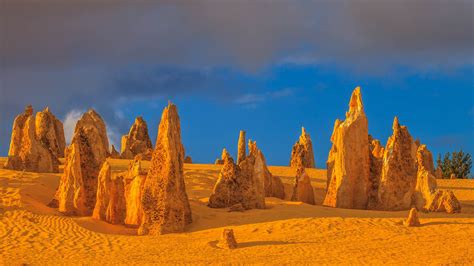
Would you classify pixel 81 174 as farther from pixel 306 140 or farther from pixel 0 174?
pixel 306 140

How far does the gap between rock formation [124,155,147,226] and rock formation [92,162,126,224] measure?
28 centimetres

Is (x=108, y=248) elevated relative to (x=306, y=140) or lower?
lower

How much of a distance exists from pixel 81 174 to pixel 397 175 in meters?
→ 12.5

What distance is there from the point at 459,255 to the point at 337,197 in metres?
8.87

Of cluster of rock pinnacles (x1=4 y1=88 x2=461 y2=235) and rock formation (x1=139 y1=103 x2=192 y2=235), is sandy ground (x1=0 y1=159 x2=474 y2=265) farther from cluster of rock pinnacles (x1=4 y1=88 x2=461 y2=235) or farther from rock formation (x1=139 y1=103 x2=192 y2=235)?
cluster of rock pinnacles (x1=4 y1=88 x2=461 y2=235)

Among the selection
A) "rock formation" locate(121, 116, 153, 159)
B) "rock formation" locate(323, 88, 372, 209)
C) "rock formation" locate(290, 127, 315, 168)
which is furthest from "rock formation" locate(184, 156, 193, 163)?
"rock formation" locate(323, 88, 372, 209)

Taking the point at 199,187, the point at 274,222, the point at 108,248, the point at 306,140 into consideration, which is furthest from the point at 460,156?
the point at 108,248

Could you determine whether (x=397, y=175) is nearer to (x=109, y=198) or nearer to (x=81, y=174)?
(x=109, y=198)

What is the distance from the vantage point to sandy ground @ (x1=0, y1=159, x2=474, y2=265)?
16031mm

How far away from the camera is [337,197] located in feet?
81.4

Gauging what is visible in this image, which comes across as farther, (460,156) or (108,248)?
(460,156)

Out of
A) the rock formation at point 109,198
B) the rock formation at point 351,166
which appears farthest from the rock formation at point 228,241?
the rock formation at point 351,166

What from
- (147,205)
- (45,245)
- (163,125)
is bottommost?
(45,245)

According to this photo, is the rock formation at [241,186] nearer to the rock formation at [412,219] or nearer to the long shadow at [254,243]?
the long shadow at [254,243]
